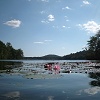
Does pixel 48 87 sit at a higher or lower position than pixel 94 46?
lower

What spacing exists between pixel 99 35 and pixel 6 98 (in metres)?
107

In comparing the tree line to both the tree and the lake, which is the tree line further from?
the lake

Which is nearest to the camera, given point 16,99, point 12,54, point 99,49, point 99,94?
point 16,99

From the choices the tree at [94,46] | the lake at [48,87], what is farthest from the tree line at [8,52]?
the lake at [48,87]

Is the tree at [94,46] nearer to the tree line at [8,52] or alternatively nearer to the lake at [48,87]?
the tree line at [8,52]

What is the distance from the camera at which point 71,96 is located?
42.2 feet

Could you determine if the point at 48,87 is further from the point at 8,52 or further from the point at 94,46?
the point at 8,52

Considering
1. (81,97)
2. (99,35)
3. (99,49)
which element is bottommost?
(81,97)

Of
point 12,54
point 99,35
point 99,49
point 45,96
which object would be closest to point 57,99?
point 45,96

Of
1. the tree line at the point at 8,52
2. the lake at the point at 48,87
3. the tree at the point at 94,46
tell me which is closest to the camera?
the lake at the point at 48,87

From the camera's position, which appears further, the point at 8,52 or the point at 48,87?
the point at 8,52

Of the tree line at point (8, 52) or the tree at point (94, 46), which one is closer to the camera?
the tree at point (94, 46)

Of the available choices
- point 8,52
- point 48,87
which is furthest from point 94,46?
point 48,87

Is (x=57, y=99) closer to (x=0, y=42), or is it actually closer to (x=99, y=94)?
(x=99, y=94)
